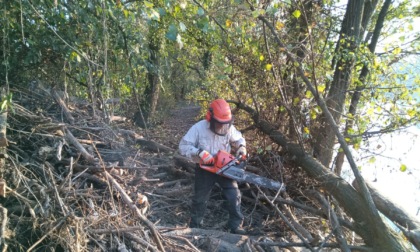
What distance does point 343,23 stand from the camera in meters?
5.09

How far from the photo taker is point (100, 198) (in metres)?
3.73

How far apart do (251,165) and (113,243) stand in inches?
108

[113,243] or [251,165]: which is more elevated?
[251,165]

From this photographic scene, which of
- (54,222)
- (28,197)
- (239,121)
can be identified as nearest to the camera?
(54,222)

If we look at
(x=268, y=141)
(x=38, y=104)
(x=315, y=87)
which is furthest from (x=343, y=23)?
(x=38, y=104)

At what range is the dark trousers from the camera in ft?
14.8

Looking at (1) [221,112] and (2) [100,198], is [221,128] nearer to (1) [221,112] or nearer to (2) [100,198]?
(1) [221,112]

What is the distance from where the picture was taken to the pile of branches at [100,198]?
9.73 feet

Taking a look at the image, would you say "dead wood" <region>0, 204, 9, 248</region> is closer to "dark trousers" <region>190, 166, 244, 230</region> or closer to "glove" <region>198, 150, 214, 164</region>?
"glove" <region>198, 150, 214, 164</region>

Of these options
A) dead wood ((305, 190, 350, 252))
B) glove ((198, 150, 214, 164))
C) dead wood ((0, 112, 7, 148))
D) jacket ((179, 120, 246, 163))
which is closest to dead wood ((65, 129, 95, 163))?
dead wood ((0, 112, 7, 148))

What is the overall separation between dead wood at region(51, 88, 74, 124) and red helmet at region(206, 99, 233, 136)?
1949 millimetres

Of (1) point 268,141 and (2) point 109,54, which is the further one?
(1) point 268,141

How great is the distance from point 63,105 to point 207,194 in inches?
94.7

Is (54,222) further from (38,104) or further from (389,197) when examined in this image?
(389,197)
